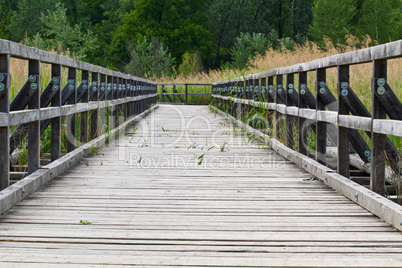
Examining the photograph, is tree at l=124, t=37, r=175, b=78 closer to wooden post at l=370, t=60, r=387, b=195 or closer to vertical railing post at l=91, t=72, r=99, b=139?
vertical railing post at l=91, t=72, r=99, b=139

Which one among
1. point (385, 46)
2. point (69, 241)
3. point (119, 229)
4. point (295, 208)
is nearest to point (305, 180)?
point (295, 208)

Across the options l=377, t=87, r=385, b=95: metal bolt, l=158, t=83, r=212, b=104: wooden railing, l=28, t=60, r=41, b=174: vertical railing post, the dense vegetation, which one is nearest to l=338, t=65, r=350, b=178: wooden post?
l=377, t=87, r=385, b=95: metal bolt

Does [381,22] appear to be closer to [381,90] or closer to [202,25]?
[202,25]

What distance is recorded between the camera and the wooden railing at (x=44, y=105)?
332 centimetres

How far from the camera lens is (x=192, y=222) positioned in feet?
10.00

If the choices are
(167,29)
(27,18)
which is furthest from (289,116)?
(27,18)

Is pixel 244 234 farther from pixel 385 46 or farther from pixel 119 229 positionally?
pixel 385 46

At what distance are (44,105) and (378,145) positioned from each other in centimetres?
277

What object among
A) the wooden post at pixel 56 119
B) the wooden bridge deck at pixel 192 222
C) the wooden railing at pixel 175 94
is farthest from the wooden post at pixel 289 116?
the wooden railing at pixel 175 94

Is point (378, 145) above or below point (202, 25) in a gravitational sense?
below

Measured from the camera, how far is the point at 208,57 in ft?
156

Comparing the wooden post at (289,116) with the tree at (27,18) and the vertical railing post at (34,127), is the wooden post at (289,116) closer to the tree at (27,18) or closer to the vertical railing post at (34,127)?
the vertical railing post at (34,127)

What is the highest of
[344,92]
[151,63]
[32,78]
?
[151,63]

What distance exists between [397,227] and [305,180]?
1.66 m
